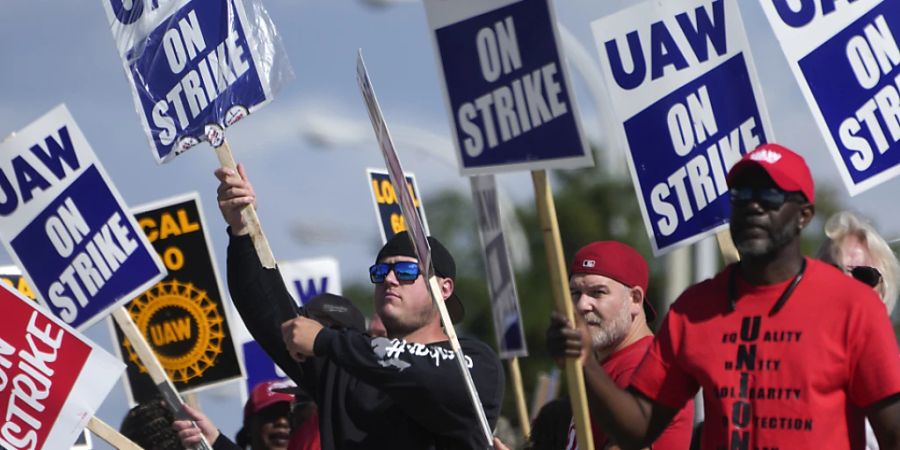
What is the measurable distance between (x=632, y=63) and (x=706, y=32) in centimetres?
28

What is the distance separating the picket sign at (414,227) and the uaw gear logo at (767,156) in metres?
1.13

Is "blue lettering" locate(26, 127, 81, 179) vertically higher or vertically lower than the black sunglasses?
higher

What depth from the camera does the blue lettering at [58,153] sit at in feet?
24.2

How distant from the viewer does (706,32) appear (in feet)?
19.6

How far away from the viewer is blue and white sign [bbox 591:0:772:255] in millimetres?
5812

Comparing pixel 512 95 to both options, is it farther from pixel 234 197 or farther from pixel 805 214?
pixel 234 197

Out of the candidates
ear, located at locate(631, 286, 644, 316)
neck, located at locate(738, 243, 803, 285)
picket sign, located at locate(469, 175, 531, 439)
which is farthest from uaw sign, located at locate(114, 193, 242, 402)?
neck, located at locate(738, 243, 803, 285)

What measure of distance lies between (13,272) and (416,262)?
165 inches

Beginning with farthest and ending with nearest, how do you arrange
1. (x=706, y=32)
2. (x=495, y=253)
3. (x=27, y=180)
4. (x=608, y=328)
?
1. (x=495, y=253)
2. (x=27, y=180)
3. (x=706, y=32)
4. (x=608, y=328)

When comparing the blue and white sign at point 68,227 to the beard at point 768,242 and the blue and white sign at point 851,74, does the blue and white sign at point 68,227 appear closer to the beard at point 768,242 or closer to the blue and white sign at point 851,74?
the blue and white sign at point 851,74

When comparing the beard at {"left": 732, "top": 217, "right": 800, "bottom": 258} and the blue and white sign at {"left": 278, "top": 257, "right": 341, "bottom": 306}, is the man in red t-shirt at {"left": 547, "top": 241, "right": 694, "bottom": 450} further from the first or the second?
the blue and white sign at {"left": 278, "top": 257, "right": 341, "bottom": 306}

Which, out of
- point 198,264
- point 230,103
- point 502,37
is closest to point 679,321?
point 502,37

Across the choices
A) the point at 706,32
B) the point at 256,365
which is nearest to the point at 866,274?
the point at 706,32

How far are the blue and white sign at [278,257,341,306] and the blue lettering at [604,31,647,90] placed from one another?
5.51 metres
